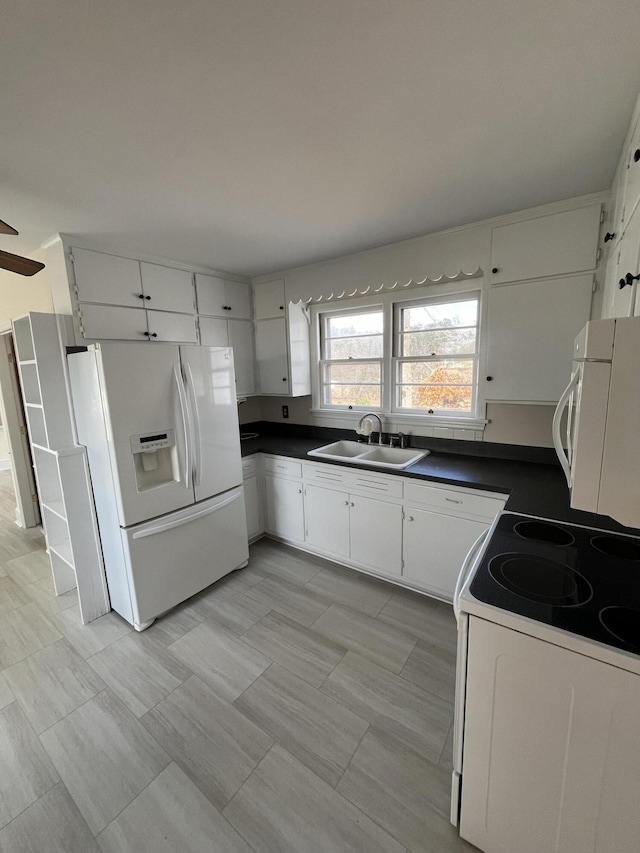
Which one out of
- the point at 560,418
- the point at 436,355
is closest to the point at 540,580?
the point at 560,418

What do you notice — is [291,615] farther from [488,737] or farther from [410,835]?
[488,737]

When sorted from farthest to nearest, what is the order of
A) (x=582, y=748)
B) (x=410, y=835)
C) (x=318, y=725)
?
(x=318, y=725) < (x=410, y=835) < (x=582, y=748)

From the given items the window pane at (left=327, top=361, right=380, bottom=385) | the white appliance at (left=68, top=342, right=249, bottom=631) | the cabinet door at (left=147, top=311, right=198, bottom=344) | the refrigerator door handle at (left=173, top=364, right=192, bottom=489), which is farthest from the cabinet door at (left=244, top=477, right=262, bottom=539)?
the cabinet door at (left=147, top=311, right=198, bottom=344)

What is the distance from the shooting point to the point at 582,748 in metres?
0.93

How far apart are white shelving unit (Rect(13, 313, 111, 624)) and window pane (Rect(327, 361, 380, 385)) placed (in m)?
2.09

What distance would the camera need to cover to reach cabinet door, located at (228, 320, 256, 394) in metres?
3.39

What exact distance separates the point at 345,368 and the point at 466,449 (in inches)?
51.4

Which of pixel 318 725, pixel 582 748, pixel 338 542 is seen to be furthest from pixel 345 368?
pixel 582 748

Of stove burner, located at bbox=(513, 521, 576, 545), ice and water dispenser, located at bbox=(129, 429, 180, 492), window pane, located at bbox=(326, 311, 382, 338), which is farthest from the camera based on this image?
window pane, located at bbox=(326, 311, 382, 338)

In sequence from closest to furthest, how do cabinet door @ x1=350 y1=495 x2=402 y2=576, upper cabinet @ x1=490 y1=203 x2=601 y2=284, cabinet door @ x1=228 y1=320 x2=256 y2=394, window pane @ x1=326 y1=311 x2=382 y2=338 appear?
upper cabinet @ x1=490 y1=203 x2=601 y2=284
cabinet door @ x1=350 y1=495 x2=402 y2=576
window pane @ x1=326 y1=311 x2=382 y2=338
cabinet door @ x1=228 y1=320 x2=256 y2=394

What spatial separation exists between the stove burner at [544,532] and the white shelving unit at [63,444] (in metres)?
2.53

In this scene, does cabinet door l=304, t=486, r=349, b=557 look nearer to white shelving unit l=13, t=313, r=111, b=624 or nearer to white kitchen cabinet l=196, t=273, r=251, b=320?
white shelving unit l=13, t=313, r=111, b=624

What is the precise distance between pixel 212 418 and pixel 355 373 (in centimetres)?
139

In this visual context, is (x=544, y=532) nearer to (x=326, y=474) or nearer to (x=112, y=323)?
(x=326, y=474)
